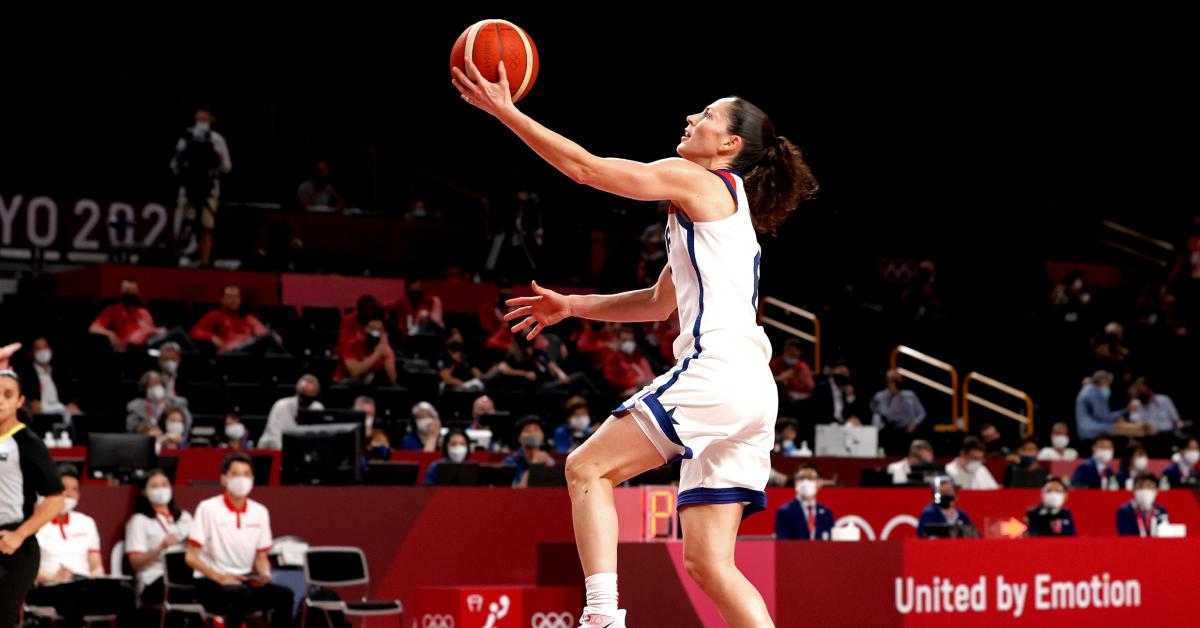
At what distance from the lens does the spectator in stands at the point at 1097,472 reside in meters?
16.7

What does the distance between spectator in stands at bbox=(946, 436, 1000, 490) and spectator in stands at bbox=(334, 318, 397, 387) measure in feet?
20.2

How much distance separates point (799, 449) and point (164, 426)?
271 inches

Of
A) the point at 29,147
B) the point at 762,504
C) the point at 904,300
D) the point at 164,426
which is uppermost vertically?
the point at 29,147

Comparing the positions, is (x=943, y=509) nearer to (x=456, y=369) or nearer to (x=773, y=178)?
(x=456, y=369)

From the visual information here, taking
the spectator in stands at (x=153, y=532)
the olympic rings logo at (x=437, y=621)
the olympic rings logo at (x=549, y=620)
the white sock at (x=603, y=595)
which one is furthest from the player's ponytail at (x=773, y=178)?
the spectator in stands at (x=153, y=532)

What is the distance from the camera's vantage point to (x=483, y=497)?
40.5 feet

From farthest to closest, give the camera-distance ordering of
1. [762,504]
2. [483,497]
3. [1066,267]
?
[1066,267] < [483,497] < [762,504]

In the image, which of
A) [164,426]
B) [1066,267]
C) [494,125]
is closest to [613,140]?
[494,125]

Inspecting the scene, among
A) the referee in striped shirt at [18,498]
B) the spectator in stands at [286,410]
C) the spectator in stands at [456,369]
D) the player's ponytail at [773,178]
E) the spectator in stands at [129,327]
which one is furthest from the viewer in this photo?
the spectator in stands at [456,369]

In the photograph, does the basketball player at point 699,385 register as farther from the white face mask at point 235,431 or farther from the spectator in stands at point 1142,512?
the spectator in stands at point 1142,512

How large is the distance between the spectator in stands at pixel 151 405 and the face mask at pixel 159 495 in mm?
3107

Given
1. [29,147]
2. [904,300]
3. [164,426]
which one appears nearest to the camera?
[164,426]

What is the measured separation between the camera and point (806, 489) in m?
13.2

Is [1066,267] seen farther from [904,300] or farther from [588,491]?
[588,491]
